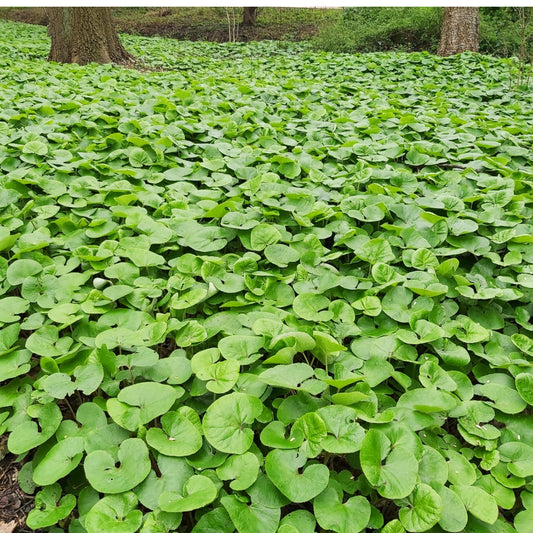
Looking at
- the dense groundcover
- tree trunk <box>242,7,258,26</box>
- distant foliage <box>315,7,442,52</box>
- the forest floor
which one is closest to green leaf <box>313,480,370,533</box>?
the dense groundcover

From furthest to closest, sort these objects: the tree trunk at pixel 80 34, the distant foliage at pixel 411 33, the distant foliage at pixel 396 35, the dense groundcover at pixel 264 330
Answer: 1. the distant foliage at pixel 396 35
2. the distant foliage at pixel 411 33
3. the tree trunk at pixel 80 34
4. the dense groundcover at pixel 264 330

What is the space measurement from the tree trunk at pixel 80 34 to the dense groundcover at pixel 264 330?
509 centimetres

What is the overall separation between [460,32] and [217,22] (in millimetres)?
9873

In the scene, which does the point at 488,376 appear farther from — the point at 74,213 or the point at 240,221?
the point at 74,213

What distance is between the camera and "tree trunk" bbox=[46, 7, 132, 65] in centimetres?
768

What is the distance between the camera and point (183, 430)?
1335 mm

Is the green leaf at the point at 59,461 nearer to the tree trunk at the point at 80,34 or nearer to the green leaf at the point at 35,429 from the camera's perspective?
the green leaf at the point at 35,429

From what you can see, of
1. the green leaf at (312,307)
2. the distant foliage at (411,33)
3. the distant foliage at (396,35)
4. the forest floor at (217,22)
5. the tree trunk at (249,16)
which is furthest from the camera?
the tree trunk at (249,16)

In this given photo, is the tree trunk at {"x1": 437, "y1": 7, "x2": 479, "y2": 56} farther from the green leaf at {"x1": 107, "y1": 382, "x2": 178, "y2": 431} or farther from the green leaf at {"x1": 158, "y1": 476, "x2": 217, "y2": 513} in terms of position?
the green leaf at {"x1": 158, "y1": 476, "x2": 217, "y2": 513}

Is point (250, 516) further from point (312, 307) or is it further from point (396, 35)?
point (396, 35)

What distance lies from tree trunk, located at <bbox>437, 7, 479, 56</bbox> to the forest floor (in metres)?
5.92

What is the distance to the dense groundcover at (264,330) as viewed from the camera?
1.24 meters

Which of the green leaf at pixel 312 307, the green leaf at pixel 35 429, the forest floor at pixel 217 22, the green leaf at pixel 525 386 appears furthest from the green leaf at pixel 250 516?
the forest floor at pixel 217 22

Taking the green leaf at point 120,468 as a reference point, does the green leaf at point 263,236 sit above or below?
above
